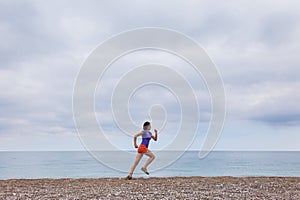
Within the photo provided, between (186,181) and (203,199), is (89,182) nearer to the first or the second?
(186,181)

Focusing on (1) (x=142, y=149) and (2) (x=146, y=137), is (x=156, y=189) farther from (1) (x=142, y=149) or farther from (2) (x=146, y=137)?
(2) (x=146, y=137)

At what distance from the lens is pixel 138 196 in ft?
35.9

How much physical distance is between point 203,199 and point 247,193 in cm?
194

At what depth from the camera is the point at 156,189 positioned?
12062 millimetres

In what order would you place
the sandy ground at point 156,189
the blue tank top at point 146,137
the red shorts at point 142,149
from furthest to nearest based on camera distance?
1. the red shorts at point 142,149
2. the blue tank top at point 146,137
3. the sandy ground at point 156,189

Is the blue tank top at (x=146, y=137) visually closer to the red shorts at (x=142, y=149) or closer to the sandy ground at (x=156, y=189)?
the red shorts at (x=142, y=149)

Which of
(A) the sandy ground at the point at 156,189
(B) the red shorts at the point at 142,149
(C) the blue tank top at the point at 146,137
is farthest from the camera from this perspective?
(B) the red shorts at the point at 142,149

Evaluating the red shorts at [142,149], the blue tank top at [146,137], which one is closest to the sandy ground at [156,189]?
the red shorts at [142,149]

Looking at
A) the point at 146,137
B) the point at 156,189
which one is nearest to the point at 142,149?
the point at 146,137

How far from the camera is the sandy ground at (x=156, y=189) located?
36.6 ft

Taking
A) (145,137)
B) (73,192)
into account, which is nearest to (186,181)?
(145,137)

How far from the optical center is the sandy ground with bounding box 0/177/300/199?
11.1 meters

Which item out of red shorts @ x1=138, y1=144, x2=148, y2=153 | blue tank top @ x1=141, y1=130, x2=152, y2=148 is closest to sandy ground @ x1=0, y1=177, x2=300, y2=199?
red shorts @ x1=138, y1=144, x2=148, y2=153

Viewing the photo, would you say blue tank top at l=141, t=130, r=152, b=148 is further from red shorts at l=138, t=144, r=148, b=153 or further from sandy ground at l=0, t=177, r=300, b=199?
sandy ground at l=0, t=177, r=300, b=199
